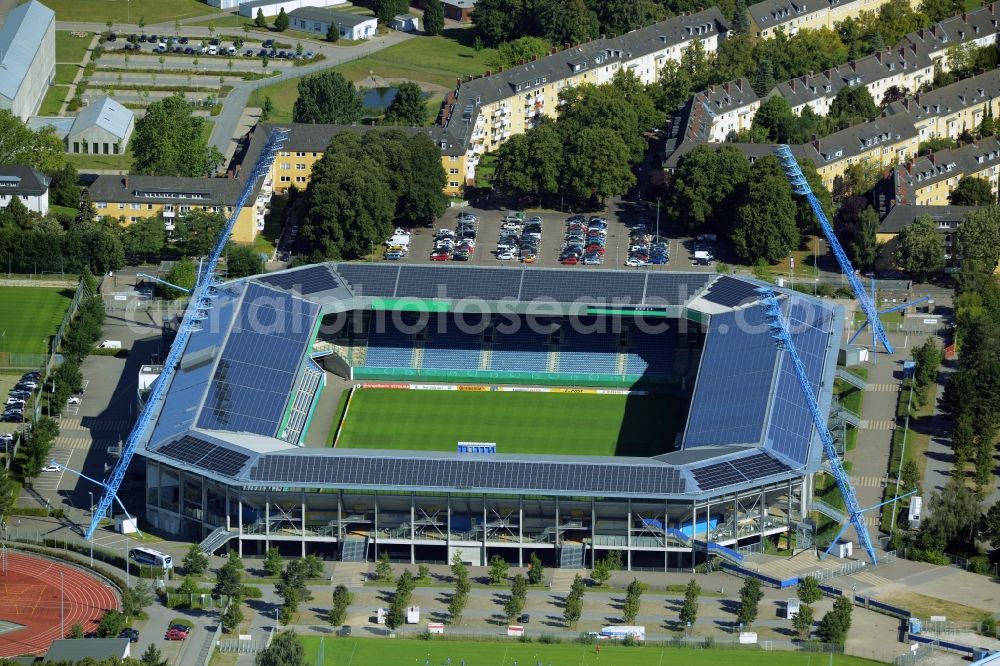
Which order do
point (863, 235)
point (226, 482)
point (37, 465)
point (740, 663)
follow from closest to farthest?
point (740, 663) < point (226, 482) < point (37, 465) < point (863, 235)

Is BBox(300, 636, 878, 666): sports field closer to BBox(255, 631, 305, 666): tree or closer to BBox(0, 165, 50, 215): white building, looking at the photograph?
BBox(255, 631, 305, 666): tree

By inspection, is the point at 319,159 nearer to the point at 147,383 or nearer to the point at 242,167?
the point at 242,167

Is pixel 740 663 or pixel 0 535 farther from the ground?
pixel 740 663

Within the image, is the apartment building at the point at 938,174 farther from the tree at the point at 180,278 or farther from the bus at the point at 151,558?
the bus at the point at 151,558

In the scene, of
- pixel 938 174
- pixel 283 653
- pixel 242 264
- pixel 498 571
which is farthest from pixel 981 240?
pixel 283 653

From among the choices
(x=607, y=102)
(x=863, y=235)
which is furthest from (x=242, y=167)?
(x=863, y=235)

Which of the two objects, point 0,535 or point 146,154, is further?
point 146,154

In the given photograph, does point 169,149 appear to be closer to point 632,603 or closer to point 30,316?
point 30,316
